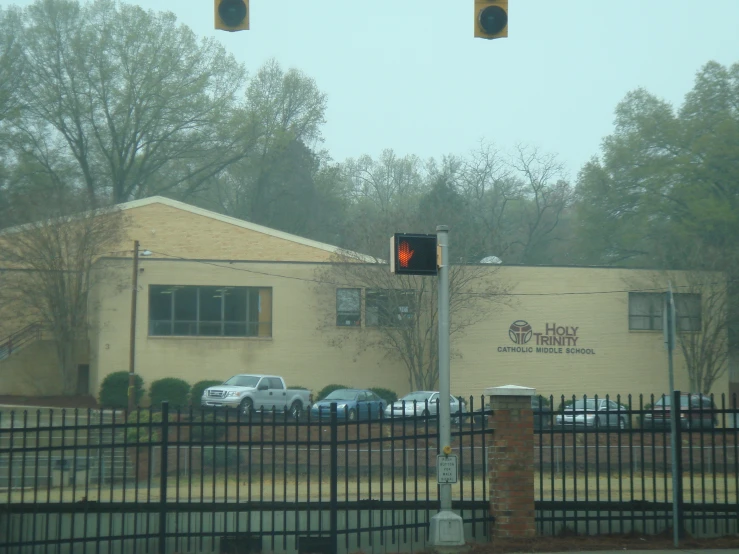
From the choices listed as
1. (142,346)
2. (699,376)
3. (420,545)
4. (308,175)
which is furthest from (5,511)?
(308,175)

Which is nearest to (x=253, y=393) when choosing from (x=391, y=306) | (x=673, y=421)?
(x=391, y=306)

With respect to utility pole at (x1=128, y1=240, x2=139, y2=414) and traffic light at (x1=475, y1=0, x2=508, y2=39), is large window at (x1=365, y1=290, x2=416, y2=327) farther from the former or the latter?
traffic light at (x1=475, y1=0, x2=508, y2=39)

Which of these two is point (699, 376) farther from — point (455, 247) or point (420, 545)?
point (420, 545)

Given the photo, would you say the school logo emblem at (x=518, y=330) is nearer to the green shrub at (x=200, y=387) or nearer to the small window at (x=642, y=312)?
the small window at (x=642, y=312)

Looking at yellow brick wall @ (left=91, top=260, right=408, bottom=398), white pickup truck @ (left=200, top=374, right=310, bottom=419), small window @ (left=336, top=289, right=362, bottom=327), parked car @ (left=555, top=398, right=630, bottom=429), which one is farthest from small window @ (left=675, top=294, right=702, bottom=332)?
parked car @ (left=555, top=398, right=630, bottom=429)

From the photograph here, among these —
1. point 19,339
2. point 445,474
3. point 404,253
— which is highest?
point 404,253

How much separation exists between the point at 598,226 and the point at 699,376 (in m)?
18.4

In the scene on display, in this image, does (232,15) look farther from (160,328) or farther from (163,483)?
(160,328)

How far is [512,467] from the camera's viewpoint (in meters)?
10.6

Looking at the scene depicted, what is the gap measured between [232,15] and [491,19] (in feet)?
8.57

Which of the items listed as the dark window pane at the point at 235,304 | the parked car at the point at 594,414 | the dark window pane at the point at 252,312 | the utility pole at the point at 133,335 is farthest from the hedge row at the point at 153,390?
the parked car at the point at 594,414

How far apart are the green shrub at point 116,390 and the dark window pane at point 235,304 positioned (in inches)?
227

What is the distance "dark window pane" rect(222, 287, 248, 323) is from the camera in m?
45.4

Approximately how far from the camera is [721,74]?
57844mm
